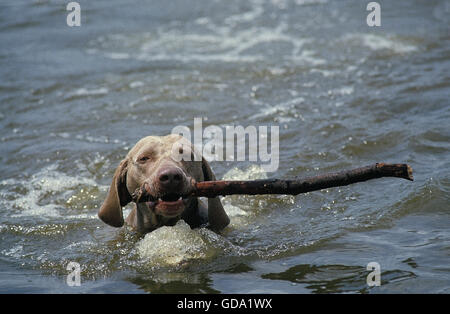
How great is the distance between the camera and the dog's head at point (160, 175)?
17.2ft

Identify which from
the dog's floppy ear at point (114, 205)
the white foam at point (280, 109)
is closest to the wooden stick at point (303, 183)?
the dog's floppy ear at point (114, 205)

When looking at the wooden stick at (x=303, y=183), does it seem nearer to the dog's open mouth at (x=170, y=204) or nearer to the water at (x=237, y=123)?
the dog's open mouth at (x=170, y=204)

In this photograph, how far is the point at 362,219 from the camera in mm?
6461

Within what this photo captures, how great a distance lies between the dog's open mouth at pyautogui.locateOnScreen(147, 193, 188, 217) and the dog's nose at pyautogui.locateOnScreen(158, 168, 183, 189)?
0.48 feet

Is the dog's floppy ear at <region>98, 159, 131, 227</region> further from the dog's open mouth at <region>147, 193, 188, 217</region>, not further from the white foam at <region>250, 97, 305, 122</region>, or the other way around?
the white foam at <region>250, 97, 305, 122</region>

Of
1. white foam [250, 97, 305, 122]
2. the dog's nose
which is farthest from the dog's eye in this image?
white foam [250, 97, 305, 122]

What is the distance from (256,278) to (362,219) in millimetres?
1688

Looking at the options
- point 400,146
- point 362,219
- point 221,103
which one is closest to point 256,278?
point 362,219

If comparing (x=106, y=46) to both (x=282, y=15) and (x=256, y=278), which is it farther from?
(x=256, y=278)

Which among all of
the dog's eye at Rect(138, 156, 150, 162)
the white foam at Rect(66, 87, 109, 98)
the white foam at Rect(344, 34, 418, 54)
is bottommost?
the dog's eye at Rect(138, 156, 150, 162)

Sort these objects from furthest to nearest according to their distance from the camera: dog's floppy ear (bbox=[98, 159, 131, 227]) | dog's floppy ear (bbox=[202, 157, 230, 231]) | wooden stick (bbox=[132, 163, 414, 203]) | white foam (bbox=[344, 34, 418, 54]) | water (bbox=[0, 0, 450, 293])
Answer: white foam (bbox=[344, 34, 418, 54])
dog's floppy ear (bbox=[202, 157, 230, 231])
dog's floppy ear (bbox=[98, 159, 131, 227])
water (bbox=[0, 0, 450, 293])
wooden stick (bbox=[132, 163, 414, 203])

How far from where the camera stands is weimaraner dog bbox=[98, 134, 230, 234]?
5.40 m

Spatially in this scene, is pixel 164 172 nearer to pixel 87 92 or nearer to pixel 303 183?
pixel 303 183

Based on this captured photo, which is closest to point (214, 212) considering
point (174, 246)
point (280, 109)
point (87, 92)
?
point (174, 246)
